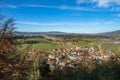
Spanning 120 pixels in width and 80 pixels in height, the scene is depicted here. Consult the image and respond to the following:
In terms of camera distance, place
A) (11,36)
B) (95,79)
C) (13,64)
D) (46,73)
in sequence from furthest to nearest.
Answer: (95,79), (46,73), (11,36), (13,64)

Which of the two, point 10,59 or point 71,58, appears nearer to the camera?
point 10,59

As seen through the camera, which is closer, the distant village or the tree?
the tree

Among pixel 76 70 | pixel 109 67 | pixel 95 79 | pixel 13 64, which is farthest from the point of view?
pixel 76 70

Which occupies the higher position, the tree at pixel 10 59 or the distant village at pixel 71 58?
the tree at pixel 10 59

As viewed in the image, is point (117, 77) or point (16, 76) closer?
point (16, 76)

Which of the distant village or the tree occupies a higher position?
the tree

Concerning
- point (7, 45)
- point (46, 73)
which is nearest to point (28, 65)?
point (7, 45)

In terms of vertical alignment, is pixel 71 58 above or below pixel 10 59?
below

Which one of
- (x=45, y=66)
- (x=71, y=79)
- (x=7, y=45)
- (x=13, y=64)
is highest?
(x=7, y=45)

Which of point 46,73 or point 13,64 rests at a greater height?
point 13,64

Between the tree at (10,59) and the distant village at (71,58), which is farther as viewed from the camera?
the distant village at (71,58)

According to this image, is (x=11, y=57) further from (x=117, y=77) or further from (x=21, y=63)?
(x=117, y=77)
